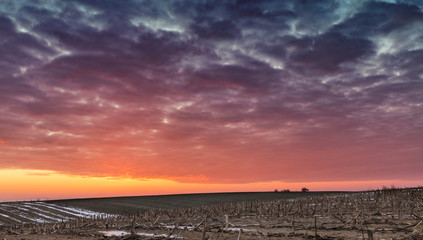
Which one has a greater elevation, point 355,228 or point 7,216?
point 355,228

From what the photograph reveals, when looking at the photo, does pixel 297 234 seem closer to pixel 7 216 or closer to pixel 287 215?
pixel 287 215

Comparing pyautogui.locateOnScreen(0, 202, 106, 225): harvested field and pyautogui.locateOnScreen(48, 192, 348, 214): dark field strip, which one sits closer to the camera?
pyautogui.locateOnScreen(0, 202, 106, 225): harvested field

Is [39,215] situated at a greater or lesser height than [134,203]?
lesser

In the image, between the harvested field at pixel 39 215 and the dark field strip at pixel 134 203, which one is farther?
the dark field strip at pixel 134 203

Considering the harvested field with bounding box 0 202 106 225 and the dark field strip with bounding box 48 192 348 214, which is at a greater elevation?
the dark field strip with bounding box 48 192 348 214

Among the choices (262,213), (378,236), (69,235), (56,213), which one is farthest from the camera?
(56,213)

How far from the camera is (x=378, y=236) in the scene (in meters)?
16.2

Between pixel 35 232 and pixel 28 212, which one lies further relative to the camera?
pixel 28 212

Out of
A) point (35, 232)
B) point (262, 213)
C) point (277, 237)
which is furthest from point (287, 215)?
point (35, 232)

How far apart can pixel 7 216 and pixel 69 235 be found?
99.6 ft

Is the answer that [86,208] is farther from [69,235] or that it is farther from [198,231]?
[198,231]

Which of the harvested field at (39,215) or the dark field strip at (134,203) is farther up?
the dark field strip at (134,203)

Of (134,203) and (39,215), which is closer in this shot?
(39,215)

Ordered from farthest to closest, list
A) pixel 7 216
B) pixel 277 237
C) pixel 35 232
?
pixel 7 216
pixel 35 232
pixel 277 237
